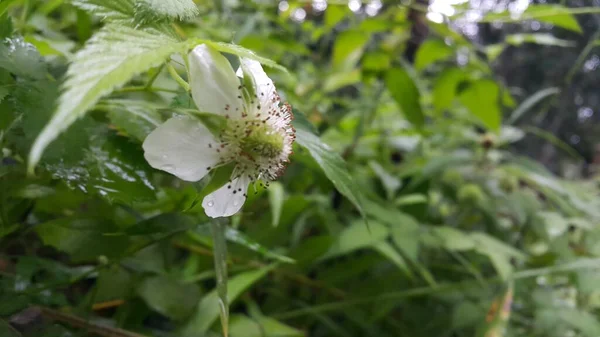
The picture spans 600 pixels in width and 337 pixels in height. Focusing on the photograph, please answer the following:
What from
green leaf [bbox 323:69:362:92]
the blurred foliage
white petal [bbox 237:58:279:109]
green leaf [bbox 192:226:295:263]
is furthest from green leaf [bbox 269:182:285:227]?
green leaf [bbox 323:69:362:92]

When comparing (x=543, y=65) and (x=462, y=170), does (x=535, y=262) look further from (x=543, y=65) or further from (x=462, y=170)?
(x=543, y=65)

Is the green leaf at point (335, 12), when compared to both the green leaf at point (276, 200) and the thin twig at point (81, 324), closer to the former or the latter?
the green leaf at point (276, 200)

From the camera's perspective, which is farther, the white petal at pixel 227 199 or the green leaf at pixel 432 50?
the green leaf at pixel 432 50

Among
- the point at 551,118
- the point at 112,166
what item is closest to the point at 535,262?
the point at 112,166

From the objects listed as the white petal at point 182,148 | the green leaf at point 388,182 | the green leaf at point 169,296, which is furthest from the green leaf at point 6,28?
the green leaf at point 388,182

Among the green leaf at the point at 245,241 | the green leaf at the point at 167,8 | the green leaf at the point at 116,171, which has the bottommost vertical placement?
the green leaf at the point at 245,241

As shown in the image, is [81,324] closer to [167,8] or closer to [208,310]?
[208,310]

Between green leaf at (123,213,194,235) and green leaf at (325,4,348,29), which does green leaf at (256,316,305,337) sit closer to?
green leaf at (123,213,194,235)

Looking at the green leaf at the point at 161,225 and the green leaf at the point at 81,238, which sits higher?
the green leaf at the point at 161,225
